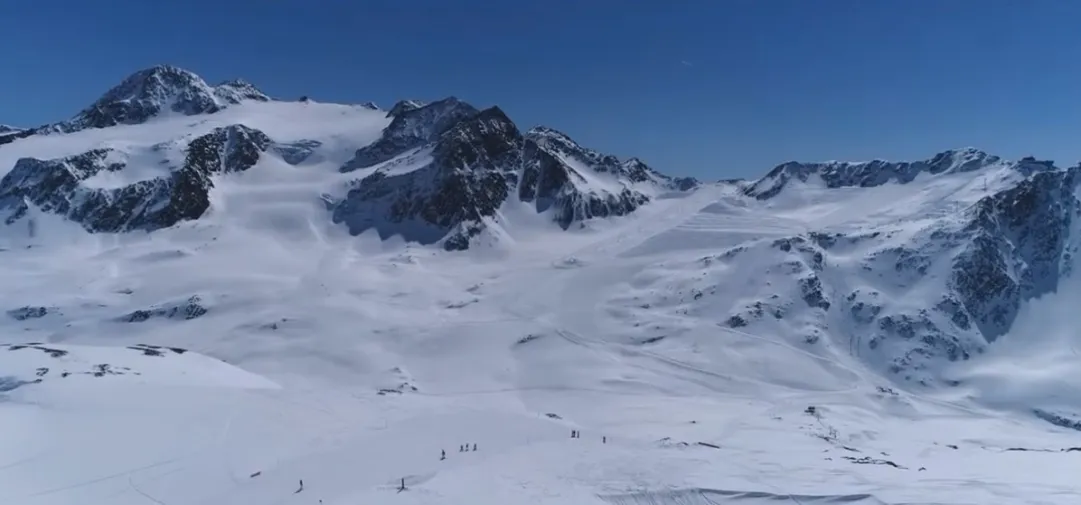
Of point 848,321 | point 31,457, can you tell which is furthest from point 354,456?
point 848,321

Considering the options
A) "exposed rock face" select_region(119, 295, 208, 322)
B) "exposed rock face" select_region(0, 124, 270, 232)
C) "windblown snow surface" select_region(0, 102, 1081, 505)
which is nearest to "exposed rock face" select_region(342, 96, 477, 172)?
"windblown snow surface" select_region(0, 102, 1081, 505)

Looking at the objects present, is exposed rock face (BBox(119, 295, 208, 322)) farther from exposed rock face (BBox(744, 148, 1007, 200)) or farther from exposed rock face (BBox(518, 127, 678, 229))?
exposed rock face (BBox(744, 148, 1007, 200))

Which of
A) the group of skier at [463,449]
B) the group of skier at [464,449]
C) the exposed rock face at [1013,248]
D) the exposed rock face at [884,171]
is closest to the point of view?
the group of skier at [464,449]

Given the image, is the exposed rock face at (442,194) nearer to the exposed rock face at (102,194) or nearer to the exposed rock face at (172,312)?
the exposed rock face at (102,194)

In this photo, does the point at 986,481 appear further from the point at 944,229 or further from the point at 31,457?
the point at 944,229

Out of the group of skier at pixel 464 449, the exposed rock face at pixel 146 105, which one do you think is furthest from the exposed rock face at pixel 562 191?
the group of skier at pixel 464 449

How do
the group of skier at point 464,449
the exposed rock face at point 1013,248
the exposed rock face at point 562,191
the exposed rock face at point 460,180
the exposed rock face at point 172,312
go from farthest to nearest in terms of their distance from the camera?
the exposed rock face at point 562,191 → the exposed rock face at point 460,180 → the exposed rock face at point 1013,248 → the exposed rock face at point 172,312 → the group of skier at point 464,449

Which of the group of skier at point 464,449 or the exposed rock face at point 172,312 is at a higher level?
the exposed rock face at point 172,312
